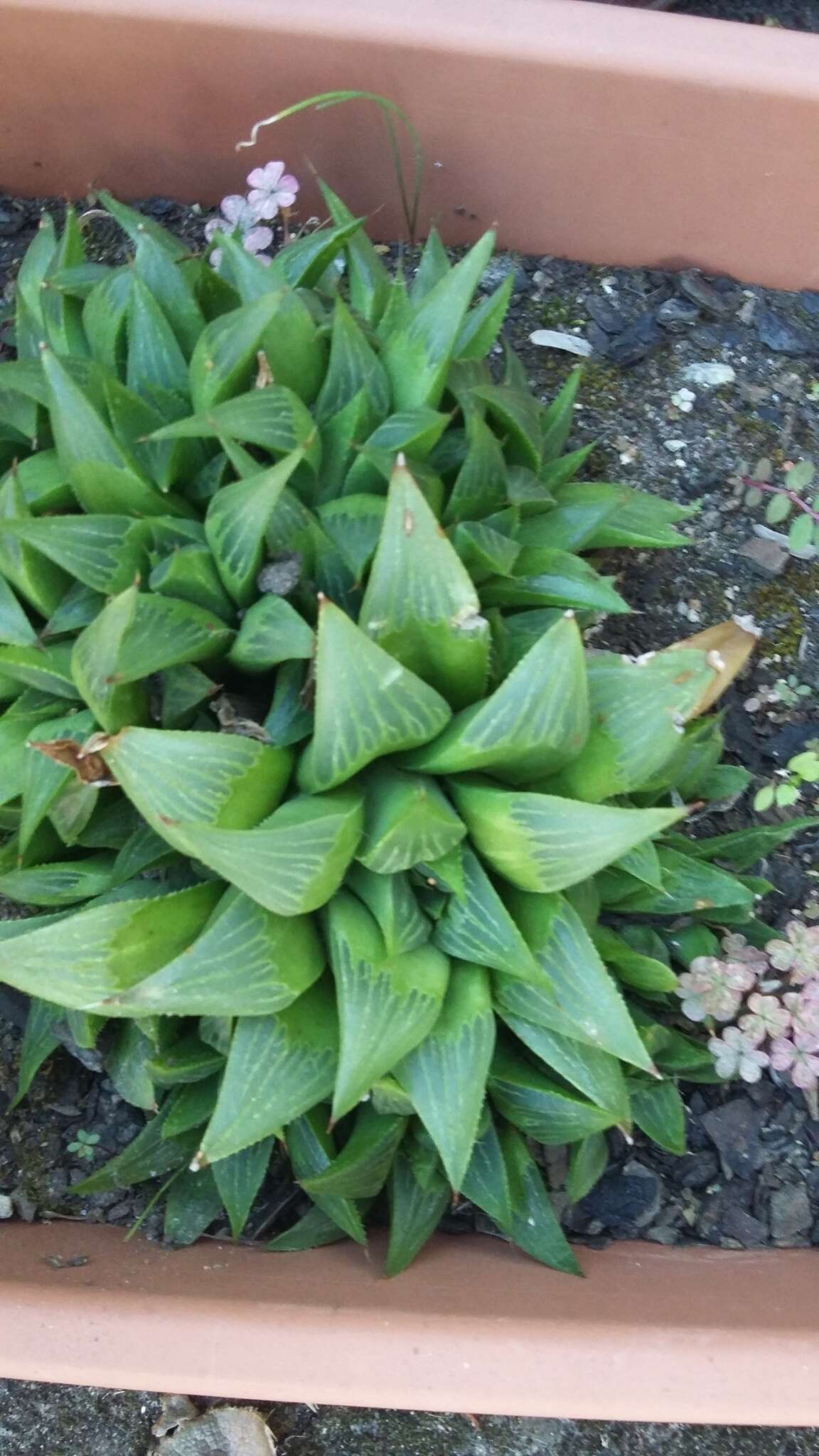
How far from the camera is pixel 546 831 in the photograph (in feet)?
2.54

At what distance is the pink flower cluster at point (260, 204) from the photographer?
4.18 feet

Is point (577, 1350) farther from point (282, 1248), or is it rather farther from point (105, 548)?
point (105, 548)

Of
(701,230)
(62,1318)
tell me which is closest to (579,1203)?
(62,1318)

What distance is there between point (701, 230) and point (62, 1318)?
4.47ft

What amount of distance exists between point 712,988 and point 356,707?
1.71 feet

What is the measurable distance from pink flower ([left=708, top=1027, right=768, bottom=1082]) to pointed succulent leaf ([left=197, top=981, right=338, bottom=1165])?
0.42 meters

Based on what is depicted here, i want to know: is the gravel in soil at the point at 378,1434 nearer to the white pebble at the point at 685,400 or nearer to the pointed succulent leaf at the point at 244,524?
the pointed succulent leaf at the point at 244,524

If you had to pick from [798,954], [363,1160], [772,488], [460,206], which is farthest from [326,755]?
[460,206]

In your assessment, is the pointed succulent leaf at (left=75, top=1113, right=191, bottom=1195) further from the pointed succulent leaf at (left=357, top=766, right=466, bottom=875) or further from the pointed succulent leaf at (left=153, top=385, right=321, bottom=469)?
the pointed succulent leaf at (left=153, top=385, right=321, bottom=469)

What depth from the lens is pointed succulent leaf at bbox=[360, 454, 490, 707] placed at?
72cm

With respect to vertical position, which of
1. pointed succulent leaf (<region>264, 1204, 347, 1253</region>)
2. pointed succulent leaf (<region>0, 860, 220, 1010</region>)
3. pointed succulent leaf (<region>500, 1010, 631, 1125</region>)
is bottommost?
pointed succulent leaf (<region>264, 1204, 347, 1253</region>)

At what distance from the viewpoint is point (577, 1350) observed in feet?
2.83

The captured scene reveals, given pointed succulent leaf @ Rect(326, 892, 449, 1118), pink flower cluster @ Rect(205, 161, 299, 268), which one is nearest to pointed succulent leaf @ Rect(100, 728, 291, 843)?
pointed succulent leaf @ Rect(326, 892, 449, 1118)

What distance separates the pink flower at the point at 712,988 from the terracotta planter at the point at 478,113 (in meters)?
0.91
